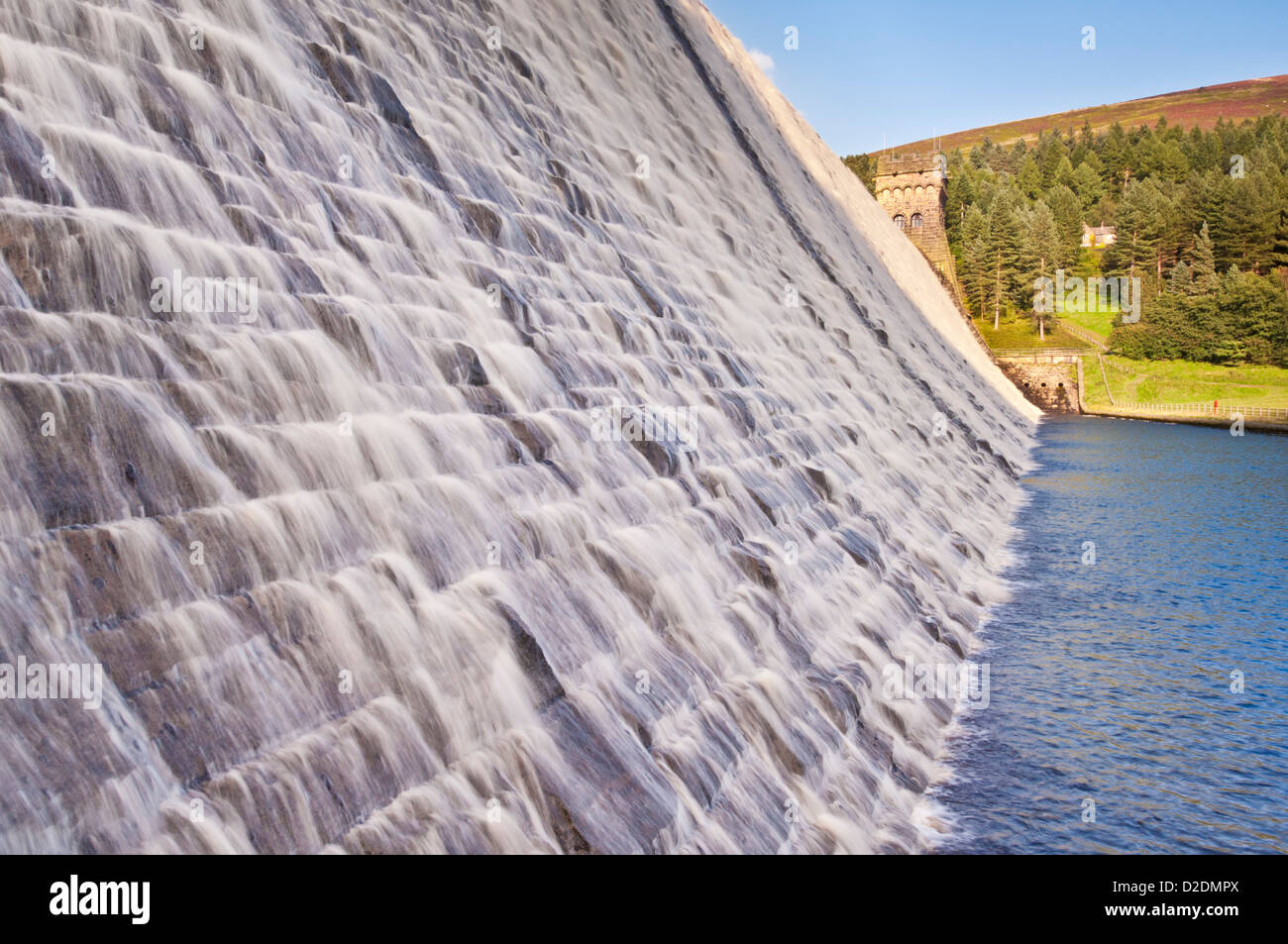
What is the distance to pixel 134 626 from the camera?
3.71 metres

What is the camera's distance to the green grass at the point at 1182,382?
56375 millimetres

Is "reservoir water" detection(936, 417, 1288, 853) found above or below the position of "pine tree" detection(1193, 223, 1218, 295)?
below

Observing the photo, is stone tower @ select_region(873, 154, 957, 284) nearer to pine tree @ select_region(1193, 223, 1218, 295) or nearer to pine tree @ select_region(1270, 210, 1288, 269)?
pine tree @ select_region(1193, 223, 1218, 295)

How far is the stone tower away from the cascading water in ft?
227

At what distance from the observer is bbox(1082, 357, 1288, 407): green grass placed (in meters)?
56.4

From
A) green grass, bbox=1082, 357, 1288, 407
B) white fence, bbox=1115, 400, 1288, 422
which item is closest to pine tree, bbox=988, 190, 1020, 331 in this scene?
green grass, bbox=1082, 357, 1288, 407

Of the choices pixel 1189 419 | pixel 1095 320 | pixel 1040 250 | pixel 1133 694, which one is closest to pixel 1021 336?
pixel 1095 320

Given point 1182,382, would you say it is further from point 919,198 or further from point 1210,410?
point 919,198

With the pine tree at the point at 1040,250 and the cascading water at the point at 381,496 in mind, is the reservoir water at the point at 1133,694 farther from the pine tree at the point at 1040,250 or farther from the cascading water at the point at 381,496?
the pine tree at the point at 1040,250

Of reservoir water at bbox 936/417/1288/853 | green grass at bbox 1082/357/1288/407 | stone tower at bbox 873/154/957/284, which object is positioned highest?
stone tower at bbox 873/154/957/284

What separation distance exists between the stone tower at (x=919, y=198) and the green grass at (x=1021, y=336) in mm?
5374
